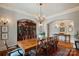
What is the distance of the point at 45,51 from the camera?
2.04 metres

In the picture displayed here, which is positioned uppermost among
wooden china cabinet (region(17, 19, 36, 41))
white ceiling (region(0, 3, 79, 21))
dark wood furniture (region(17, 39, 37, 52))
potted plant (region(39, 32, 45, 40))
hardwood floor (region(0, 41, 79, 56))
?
white ceiling (region(0, 3, 79, 21))

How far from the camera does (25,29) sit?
2027mm

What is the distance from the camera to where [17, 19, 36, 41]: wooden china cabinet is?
201 centimetres

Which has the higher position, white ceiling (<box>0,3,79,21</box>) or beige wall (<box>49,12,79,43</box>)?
white ceiling (<box>0,3,79,21</box>)

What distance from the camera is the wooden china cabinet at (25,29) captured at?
2006 mm

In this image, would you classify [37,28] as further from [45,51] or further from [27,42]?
[45,51]

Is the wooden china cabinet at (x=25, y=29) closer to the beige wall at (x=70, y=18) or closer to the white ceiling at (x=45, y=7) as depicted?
the white ceiling at (x=45, y=7)

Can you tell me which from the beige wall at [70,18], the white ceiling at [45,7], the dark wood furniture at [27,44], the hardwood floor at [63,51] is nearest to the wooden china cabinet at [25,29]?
the dark wood furniture at [27,44]

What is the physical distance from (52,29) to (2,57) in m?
1.11

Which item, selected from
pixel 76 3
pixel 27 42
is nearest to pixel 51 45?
pixel 27 42

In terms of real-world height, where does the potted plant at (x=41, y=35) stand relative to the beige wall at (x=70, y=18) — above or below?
below

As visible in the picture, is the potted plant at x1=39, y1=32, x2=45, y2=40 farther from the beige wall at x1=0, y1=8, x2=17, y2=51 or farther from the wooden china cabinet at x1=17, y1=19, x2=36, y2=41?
the beige wall at x1=0, y1=8, x2=17, y2=51

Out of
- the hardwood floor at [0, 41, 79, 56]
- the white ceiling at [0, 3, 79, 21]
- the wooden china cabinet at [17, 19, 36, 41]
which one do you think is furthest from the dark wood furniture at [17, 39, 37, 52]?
the white ceiling at [0, 3, 79, 21]

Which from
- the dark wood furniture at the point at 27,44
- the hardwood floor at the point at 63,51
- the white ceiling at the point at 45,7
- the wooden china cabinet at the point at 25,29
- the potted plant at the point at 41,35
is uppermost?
the white ceiling at the point at 45,7
